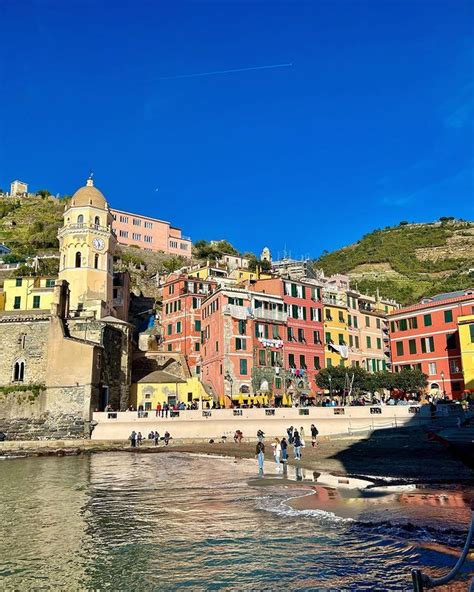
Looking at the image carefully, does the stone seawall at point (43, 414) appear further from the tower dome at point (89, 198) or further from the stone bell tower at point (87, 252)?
the tower dome at point (89, 198)

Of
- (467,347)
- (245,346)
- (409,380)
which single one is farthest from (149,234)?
(467,347)

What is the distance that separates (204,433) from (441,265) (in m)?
88.4

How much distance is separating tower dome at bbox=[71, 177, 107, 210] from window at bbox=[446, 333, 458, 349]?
1506 inches

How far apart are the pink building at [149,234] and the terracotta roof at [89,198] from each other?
3889 centimetres

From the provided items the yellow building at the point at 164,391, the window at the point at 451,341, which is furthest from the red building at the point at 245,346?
the window at the point at 451,341

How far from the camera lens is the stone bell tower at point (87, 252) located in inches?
2154

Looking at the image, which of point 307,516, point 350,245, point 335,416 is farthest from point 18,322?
point 350,245

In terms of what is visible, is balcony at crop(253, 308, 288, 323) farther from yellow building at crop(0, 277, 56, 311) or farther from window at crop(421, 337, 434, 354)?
yellow building at crop(0, 277, 56, 311)

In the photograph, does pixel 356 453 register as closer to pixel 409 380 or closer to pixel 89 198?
pixel 409 380

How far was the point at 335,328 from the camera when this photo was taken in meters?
58.8

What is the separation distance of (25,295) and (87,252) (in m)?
9.82

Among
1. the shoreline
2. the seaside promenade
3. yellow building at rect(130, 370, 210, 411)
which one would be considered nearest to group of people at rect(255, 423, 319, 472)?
the shoreline

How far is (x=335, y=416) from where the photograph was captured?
38219mm

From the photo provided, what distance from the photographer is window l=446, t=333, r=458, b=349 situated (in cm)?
5166
